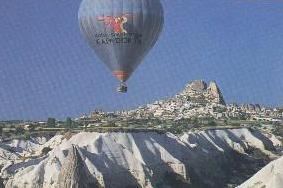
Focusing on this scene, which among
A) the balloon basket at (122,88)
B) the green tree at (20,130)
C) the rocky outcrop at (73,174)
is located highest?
the green tree at (20,130)

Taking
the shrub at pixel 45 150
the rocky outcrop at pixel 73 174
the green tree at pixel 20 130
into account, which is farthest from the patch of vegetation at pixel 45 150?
the rocky outcrop at pixel 73 174

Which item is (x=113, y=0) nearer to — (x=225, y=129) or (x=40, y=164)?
(x=40, y=164)

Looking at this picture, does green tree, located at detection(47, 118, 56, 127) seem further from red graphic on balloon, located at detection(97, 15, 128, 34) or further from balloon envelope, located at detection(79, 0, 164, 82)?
red graphic on balloon, located at detection(97, 15, 128, 34)

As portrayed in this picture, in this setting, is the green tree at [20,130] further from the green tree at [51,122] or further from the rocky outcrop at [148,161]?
the rocky outcrop at [148,161]

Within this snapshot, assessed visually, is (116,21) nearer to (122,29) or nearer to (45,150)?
(122,29)

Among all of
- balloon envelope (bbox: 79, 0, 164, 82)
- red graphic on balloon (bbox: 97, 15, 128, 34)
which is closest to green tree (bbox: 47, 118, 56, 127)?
balloon envelope (bbox: 79, 0, 164, 82)

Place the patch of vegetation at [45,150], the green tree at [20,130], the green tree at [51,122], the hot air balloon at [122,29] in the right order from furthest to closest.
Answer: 1. the green tree at [51,122]
2. the green tree at [20,130]
3. the patch of vegetation at [45,150]
4. the hot air balloon at [122,29]

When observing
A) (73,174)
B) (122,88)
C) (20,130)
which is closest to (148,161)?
(122,88)

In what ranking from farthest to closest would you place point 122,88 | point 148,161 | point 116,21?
point 148,161 → point 116,21 → point 122,88
